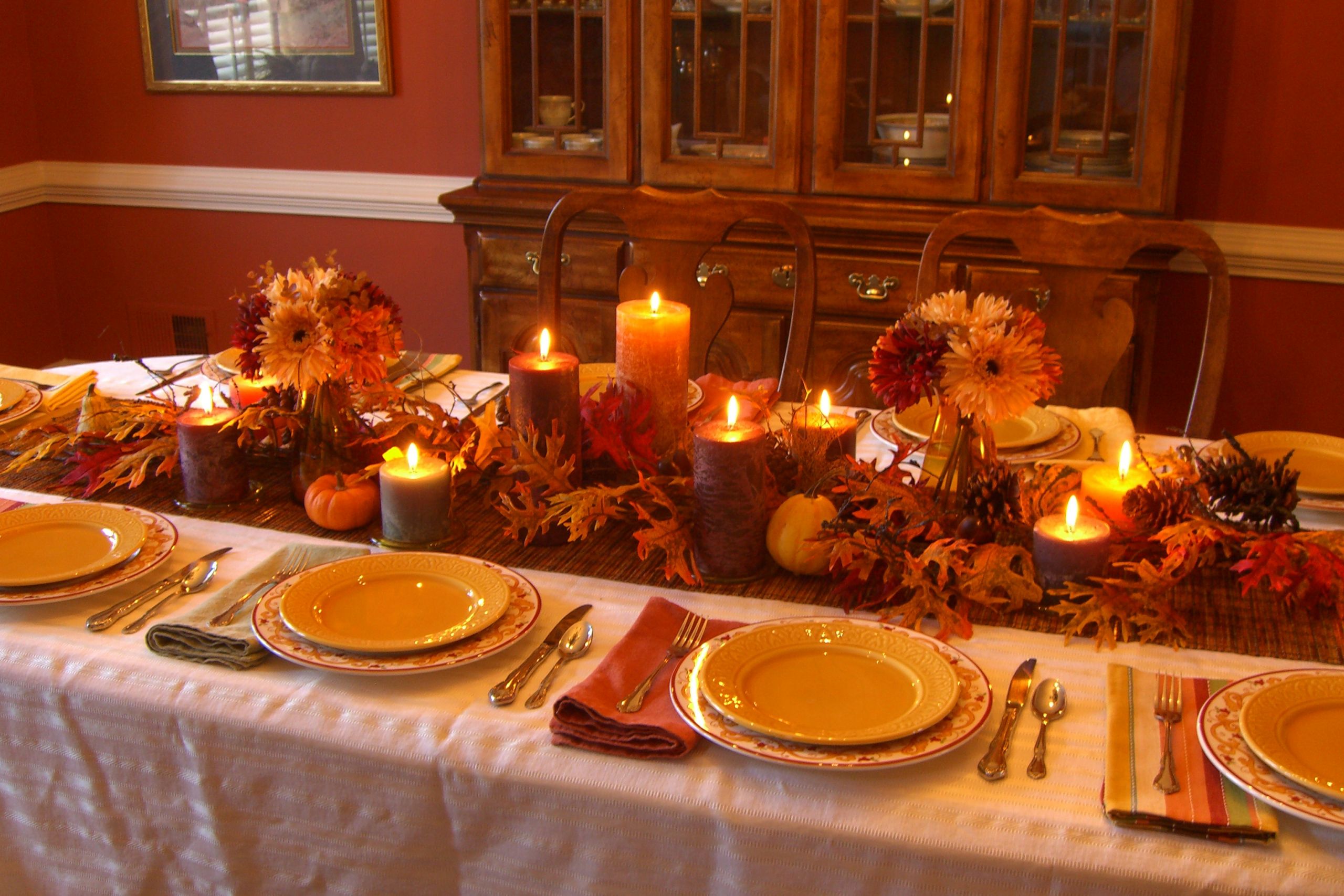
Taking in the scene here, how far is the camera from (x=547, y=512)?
4.05 feet

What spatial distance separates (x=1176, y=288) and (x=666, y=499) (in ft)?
6.37

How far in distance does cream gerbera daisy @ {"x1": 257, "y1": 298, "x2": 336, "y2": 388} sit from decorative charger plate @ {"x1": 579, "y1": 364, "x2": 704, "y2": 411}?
0.30 m

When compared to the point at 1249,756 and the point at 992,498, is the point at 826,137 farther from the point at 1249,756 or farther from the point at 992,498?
the point at 1249,756

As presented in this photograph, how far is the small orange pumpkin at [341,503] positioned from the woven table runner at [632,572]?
0.01 meters

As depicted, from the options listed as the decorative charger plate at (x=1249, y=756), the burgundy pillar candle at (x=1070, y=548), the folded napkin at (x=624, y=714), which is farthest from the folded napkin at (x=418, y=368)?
the decorative charger plate at (x=1249, y=756)

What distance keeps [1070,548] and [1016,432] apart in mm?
452

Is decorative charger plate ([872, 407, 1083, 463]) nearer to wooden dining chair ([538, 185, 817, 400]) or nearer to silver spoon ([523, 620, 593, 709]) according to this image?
wooden dining chair ([538, 185, 817, 400])

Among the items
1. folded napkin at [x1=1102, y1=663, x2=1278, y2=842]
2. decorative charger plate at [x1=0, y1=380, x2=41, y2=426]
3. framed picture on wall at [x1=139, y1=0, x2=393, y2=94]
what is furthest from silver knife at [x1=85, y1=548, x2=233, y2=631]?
framed picture on wall at [x1=139, y1=0, x2=393, y2=94]

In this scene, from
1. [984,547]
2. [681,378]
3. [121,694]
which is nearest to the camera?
[121,694]

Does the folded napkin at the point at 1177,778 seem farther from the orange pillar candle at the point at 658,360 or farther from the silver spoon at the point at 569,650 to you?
the orange pillar candle at the point at 658,360

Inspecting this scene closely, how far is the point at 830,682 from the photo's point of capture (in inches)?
37.9

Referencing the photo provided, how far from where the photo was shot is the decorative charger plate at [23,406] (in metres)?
1.59

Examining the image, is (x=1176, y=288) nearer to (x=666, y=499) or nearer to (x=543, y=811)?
(x=666, y=499)

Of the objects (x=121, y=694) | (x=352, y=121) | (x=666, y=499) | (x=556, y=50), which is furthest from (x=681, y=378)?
(x=352, y=121)
